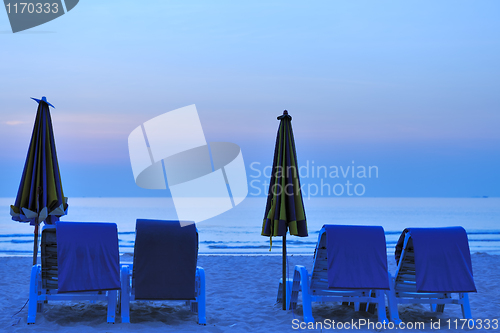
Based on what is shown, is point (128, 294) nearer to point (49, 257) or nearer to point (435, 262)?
point (49, 257)

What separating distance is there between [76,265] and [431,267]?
138 inches

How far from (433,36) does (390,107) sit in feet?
15.0

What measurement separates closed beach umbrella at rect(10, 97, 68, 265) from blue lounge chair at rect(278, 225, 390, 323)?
2779 mm

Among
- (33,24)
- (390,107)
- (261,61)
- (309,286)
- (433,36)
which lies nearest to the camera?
(309,286)

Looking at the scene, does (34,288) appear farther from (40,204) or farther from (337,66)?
(337,66)

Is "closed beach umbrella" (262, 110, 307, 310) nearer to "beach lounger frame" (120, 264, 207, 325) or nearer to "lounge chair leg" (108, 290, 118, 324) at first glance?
"beach lounger frame" (120, 264, 207, 325)

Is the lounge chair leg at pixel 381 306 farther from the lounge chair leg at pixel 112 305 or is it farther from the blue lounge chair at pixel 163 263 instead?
the lounge chair leg at pixel 112 305

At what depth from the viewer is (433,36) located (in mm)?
21969

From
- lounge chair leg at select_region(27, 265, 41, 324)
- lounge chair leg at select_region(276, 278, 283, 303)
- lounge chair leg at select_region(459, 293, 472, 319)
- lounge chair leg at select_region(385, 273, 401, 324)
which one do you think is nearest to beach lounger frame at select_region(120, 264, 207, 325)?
lounge chair leg at select_region(27, 265, 41, 324)

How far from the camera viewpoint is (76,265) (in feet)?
14.8

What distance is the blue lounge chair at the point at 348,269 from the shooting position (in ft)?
15.3

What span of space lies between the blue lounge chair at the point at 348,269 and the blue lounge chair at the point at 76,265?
1.94m

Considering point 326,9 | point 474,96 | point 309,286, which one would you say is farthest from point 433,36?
point 309,286

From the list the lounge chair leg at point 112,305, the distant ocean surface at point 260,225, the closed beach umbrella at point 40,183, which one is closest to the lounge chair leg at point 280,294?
the lounge chair leg at point 112,305
